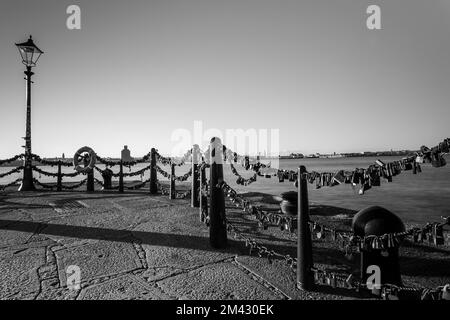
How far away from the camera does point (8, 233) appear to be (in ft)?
15.6

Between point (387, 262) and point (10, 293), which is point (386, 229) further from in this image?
point (10, 293)

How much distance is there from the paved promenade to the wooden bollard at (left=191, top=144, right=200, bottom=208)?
1076 mm

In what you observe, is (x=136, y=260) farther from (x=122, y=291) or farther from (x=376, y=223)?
(x=376, y=223)

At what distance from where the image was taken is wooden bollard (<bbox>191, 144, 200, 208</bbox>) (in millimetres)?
7311

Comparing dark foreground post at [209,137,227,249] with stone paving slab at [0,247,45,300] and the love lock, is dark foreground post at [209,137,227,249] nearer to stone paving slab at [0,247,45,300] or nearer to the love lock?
stone paving slab at [0,247,45,300]

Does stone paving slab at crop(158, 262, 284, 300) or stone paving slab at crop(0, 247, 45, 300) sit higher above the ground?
stone paving slab at crop(0, 247, 45, 300)

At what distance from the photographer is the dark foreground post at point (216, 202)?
12.7 feet

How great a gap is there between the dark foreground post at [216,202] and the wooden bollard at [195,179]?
331cm

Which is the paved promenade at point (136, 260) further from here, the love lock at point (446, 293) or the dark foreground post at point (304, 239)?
the love lock at point (446, 293)

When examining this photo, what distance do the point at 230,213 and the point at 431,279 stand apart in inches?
164

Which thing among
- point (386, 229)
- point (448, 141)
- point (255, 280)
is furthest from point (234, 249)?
point (448, 141)

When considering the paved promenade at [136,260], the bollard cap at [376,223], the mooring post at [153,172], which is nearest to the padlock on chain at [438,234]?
the bollard cap at [376,223]

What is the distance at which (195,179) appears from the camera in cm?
734

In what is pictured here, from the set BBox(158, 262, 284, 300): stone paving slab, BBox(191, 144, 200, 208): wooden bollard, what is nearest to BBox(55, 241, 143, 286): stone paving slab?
BBox(158, 262, 284, 300): stone paving slab
